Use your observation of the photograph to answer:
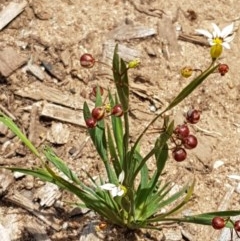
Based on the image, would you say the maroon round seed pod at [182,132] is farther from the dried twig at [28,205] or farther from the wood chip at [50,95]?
the wood chip at [50,95]

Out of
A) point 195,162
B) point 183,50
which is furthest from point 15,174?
point 183,50

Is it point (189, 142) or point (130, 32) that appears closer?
point (189, 142)

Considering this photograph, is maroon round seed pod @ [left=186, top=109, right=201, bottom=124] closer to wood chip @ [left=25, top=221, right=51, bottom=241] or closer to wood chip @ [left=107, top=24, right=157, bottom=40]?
wood chip @ [left=25, top=221, right=51, bottom=241]

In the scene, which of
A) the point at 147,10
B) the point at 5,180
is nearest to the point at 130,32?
the point at 147,10

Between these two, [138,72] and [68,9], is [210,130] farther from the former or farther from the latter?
[68,9]

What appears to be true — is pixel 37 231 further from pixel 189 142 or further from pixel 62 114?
pixel 189 142

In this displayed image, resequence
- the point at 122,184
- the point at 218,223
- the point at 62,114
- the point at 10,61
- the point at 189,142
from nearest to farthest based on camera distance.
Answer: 1. the point at 189,142
2. the point at 218,223
3. the point at 122,184
4. the point at 62,114
5. the point at 10,61

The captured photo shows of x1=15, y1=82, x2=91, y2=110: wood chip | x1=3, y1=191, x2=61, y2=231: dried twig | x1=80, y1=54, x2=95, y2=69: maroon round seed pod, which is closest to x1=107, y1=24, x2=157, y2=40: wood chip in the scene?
x1=15, y1=82, x2=91, y2=110: wood chip

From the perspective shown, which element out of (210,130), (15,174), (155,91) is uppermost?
(15,174)
